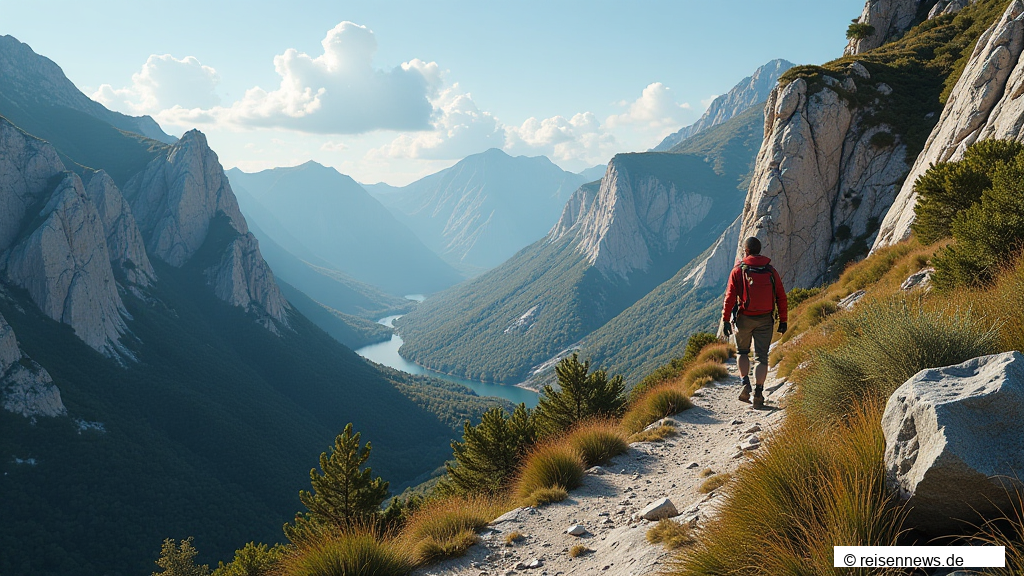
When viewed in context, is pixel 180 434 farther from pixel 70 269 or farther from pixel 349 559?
pixel 349 559

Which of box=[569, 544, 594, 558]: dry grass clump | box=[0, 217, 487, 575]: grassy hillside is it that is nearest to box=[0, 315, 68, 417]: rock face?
box=[0, 217, 487, 575]: grassy hillside

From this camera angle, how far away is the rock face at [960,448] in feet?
11.9

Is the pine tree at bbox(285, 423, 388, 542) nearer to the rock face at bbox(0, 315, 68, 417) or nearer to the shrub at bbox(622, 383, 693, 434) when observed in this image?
the shrub at bbox(622, 383, 693, 434)

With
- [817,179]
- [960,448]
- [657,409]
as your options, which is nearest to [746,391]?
[657,409]

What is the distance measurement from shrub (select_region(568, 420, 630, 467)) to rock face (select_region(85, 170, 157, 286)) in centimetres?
17709

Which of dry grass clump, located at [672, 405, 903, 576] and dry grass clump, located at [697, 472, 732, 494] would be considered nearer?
dry grass clump, located at [672, 405, 903, 576]

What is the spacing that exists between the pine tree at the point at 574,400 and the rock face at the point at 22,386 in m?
111

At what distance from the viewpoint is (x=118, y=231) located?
15025cm

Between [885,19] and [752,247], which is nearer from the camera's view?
[752,247]

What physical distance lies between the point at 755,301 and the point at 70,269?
155m

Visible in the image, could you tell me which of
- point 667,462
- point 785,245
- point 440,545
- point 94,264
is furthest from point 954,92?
point 94,264

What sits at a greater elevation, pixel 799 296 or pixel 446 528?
pixel 799 296

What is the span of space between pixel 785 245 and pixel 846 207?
4877 millimetres

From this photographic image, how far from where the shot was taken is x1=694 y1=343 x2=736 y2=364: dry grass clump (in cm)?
2055
